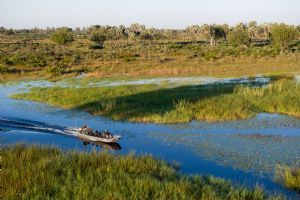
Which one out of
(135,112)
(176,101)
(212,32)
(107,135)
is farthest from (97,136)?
(212,32)

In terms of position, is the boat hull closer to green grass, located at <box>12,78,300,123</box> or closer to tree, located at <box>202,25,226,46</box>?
green grass, located at <box>12,78,300,123</box>

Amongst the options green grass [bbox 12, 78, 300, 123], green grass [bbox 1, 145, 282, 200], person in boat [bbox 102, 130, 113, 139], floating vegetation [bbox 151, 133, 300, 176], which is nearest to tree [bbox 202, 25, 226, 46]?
green grass [bbox 12, 78, 300, 123]

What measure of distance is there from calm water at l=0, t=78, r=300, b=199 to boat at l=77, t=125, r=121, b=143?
312 mm

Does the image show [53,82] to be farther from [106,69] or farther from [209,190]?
[209,190]

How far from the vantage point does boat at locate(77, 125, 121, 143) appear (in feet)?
59.4

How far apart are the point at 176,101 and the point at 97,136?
1071cm

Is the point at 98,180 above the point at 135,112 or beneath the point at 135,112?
above

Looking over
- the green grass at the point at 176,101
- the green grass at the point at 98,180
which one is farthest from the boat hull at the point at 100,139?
the green grass at the point at 176,101

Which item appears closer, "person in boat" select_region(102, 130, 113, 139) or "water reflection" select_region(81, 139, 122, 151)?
"water reflection" select_region(81, 139, 122, 151)

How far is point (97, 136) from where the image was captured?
18641 mm

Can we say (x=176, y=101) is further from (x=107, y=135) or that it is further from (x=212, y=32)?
(x=212, y=32)

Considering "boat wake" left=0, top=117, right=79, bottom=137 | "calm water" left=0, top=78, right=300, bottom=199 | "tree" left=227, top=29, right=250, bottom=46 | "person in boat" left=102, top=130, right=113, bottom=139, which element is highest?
"tree" left=227, top=29, right=250, bottom=46

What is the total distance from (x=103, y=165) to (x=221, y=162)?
5.56 metres

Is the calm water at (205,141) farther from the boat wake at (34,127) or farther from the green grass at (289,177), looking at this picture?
the green grass at (289,177)
